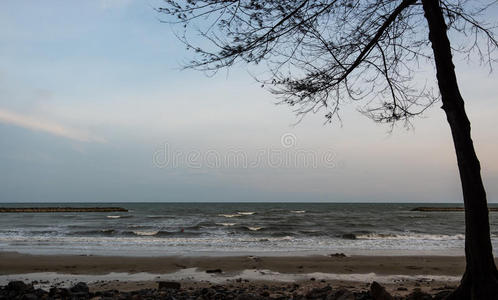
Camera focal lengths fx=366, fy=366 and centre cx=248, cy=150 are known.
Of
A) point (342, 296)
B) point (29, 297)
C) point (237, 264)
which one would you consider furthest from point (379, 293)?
point (237, 264)

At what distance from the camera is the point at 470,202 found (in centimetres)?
430

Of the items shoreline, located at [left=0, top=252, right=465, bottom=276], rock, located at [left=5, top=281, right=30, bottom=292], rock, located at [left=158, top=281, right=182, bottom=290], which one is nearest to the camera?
rock, located at [left=5, top=281, right=30, bottom=292]

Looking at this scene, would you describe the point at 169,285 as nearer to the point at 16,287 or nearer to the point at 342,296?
the point at 16,287

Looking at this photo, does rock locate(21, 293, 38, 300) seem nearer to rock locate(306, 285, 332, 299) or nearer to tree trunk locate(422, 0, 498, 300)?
rock locate(306, 285, 332, 299)

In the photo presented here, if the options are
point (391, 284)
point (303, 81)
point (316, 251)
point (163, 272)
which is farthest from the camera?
point (316, 251)

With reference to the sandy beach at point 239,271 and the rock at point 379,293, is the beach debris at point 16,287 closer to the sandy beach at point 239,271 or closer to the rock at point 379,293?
the sandy beach at point 239,271

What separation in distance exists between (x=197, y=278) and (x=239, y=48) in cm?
Answer: 674

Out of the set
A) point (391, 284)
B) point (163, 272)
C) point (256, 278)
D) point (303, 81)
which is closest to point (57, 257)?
point (163, 272)

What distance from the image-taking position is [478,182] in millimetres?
4297

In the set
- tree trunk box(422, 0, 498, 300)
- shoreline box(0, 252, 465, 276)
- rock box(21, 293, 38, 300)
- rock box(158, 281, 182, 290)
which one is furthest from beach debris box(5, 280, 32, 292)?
tree trunk box(422, 0, 498, 300)

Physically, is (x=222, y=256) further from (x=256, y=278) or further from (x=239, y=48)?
(x=239, y=48)

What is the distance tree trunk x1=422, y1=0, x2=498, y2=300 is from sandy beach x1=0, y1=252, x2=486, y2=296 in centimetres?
339

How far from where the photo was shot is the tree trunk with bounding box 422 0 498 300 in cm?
426

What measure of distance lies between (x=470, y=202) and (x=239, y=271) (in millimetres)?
7555
